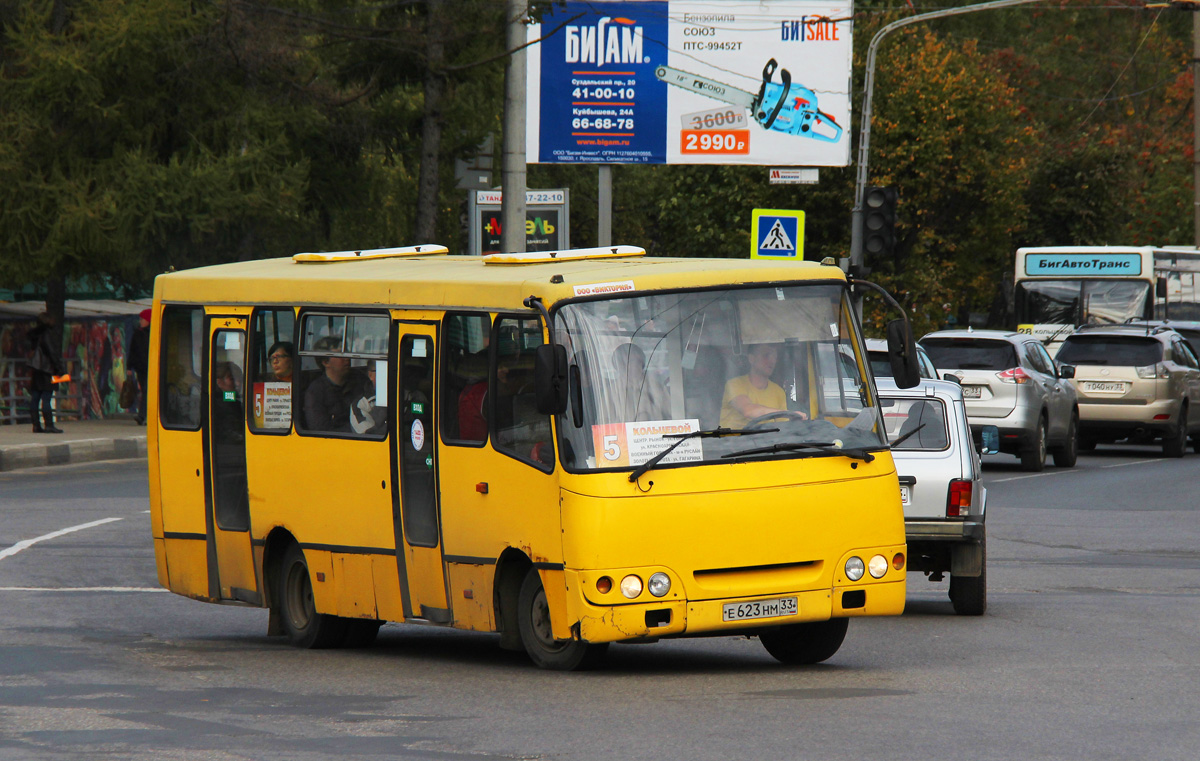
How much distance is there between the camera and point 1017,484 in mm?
23047

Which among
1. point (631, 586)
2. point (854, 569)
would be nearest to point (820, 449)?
point (854, 569)

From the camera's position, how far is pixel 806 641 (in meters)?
9.88

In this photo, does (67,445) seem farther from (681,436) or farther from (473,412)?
(681,436)

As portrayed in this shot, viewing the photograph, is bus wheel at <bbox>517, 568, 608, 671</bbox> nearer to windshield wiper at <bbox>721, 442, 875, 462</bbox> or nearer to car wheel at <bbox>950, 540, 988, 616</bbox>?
windshield wiper at <bbox>721, 442, 875, 462</bbox>

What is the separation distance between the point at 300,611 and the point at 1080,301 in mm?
25667

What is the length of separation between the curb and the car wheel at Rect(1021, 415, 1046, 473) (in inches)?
473

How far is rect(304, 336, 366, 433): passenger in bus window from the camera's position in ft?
35.0

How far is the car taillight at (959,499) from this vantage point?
11797mm

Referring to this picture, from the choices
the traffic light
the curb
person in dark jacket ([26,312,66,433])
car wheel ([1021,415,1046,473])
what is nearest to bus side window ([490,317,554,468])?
the traffic light

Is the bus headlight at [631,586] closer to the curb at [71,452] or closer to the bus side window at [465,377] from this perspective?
the bus side window at [465,377]

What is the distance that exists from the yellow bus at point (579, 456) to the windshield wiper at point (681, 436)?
0.05 feet

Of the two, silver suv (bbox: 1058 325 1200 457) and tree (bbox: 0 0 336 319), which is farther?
tree (bbox: 0 0 336 319)

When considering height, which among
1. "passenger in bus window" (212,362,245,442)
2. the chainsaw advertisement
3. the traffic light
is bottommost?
"passenger in bus window" (212,362,245,442)

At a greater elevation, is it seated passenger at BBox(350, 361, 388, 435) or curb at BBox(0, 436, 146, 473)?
seated passenger at BBox(350, 361, 388, 435)
